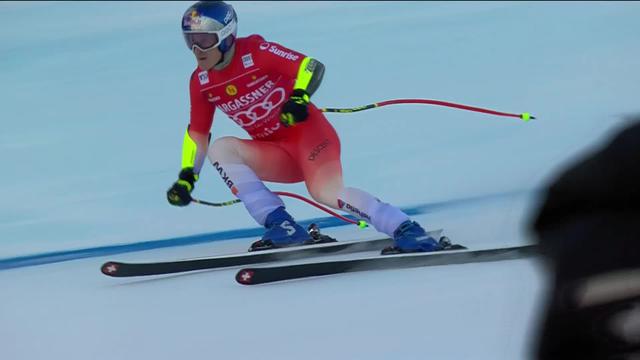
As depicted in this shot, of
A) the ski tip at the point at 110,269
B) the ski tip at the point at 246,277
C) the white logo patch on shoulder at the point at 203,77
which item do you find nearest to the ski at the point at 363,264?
the ski tip at the point at 246,277

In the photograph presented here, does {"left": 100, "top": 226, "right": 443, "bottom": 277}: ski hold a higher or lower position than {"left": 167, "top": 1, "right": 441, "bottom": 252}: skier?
lower

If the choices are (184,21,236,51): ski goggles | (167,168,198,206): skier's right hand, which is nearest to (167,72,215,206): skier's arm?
(167,168,198,206): skier's right hand

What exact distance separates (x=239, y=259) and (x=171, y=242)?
0.69 meters

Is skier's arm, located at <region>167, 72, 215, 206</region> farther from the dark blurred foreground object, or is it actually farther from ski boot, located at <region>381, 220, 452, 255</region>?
the dark blurred foreground object

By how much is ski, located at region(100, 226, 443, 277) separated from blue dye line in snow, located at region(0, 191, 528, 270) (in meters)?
0.41

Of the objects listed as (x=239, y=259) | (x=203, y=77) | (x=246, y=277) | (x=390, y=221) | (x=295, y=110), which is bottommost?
(x=246, y=277)

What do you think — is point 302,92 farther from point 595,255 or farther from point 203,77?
point 595,255

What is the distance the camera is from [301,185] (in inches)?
209

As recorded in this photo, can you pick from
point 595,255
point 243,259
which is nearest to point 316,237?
point 243,259

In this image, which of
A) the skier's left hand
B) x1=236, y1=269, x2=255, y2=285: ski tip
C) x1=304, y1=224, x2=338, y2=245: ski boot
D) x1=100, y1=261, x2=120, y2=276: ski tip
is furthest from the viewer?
x1=304, y1=224, x2=338, y2=245: ski boot

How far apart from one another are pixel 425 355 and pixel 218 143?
5.70 ft

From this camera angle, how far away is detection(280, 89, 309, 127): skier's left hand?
4039mm

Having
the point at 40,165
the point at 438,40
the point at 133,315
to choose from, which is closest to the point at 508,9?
the point at 438,40

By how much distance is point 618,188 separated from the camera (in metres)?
0.83
